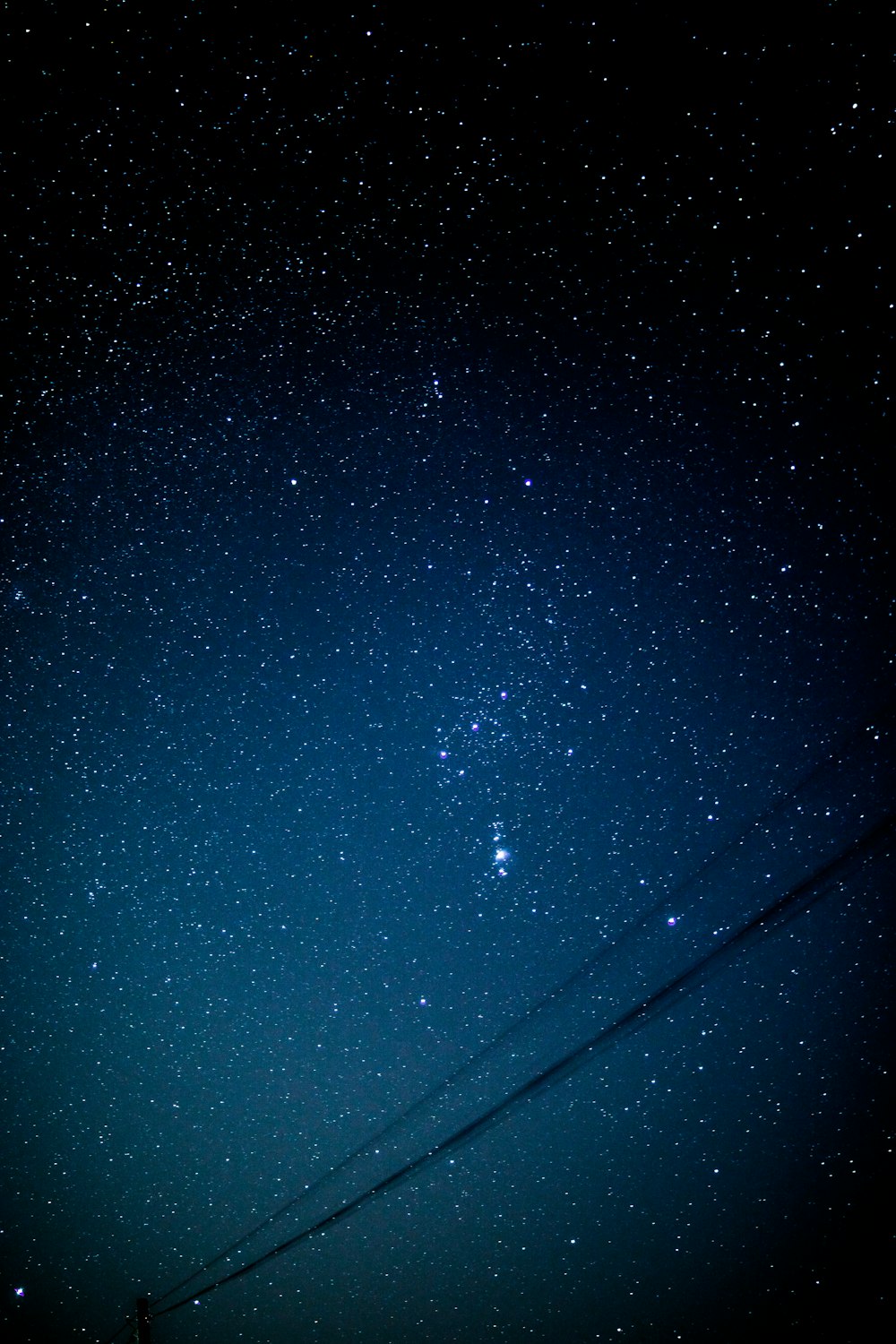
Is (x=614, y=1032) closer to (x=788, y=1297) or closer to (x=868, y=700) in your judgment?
(x=868, y=700)

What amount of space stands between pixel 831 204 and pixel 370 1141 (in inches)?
127

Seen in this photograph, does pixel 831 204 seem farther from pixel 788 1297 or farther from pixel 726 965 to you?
pixel 788 1297

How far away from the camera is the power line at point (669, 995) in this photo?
1609 mm

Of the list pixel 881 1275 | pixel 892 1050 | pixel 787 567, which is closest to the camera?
pixel 787 567

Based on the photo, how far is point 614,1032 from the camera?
6.37ft

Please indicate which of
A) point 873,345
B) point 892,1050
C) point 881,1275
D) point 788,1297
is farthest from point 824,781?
point 881,1275

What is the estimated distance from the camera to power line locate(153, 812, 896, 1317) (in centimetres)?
161

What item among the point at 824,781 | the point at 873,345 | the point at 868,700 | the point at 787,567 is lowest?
the point at 824,781

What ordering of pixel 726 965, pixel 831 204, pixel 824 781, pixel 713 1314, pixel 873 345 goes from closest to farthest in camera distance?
1. pixel 831 204
2. pixel 873 345
3. pixel 824 781
4. pixel 726 965
5. pixel 713 1314

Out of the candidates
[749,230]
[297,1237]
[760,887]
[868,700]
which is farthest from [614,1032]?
[749,230]

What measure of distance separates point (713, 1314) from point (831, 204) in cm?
466

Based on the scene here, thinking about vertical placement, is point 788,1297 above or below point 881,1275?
above

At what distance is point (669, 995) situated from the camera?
186 cm

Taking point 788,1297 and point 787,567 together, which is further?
point 788,1297
